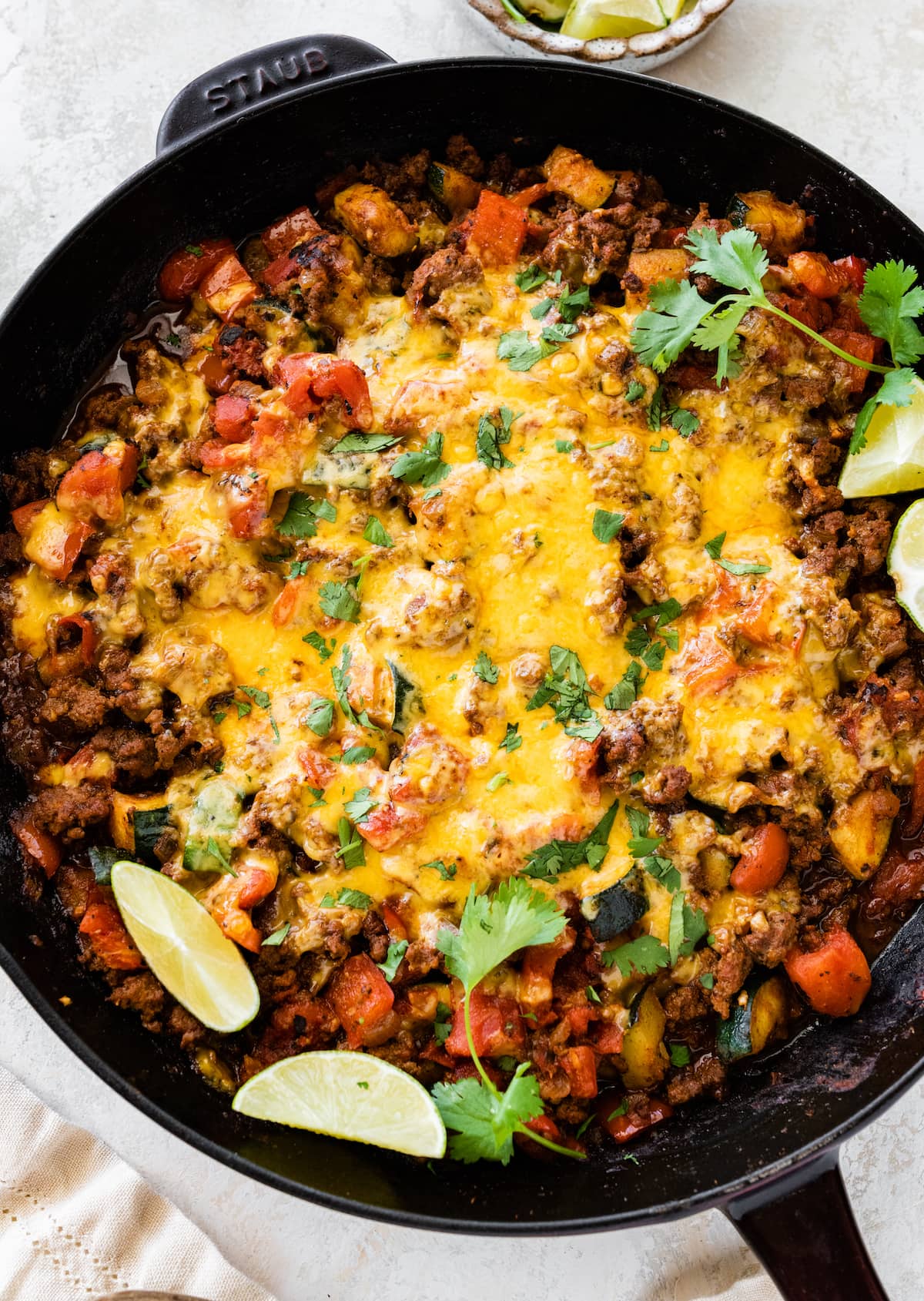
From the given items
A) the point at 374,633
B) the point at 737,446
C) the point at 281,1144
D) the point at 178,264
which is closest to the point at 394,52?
the point at 178,264

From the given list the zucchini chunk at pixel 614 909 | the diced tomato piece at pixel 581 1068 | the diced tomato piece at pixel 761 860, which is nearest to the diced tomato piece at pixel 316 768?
the zucchini chunk at pixel 614 909

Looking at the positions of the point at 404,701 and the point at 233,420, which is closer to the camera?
the point at 404,701

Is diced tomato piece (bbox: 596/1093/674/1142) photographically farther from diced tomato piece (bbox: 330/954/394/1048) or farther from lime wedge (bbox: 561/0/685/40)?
lime wedge (bbox: 561/0/685/40)

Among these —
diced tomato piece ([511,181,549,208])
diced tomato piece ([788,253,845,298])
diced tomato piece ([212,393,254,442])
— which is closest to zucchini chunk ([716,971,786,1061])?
diced tomato piece ([788,253,845,298])

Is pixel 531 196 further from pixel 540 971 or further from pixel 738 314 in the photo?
pixel 540 971

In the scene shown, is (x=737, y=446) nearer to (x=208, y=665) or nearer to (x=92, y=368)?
(x=208, y=665)

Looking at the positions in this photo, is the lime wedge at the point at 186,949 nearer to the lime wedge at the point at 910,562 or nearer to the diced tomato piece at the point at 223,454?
the diced tomato piece at the point at 223,454

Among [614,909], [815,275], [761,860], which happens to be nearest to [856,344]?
[815,275]

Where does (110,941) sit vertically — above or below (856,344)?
below
